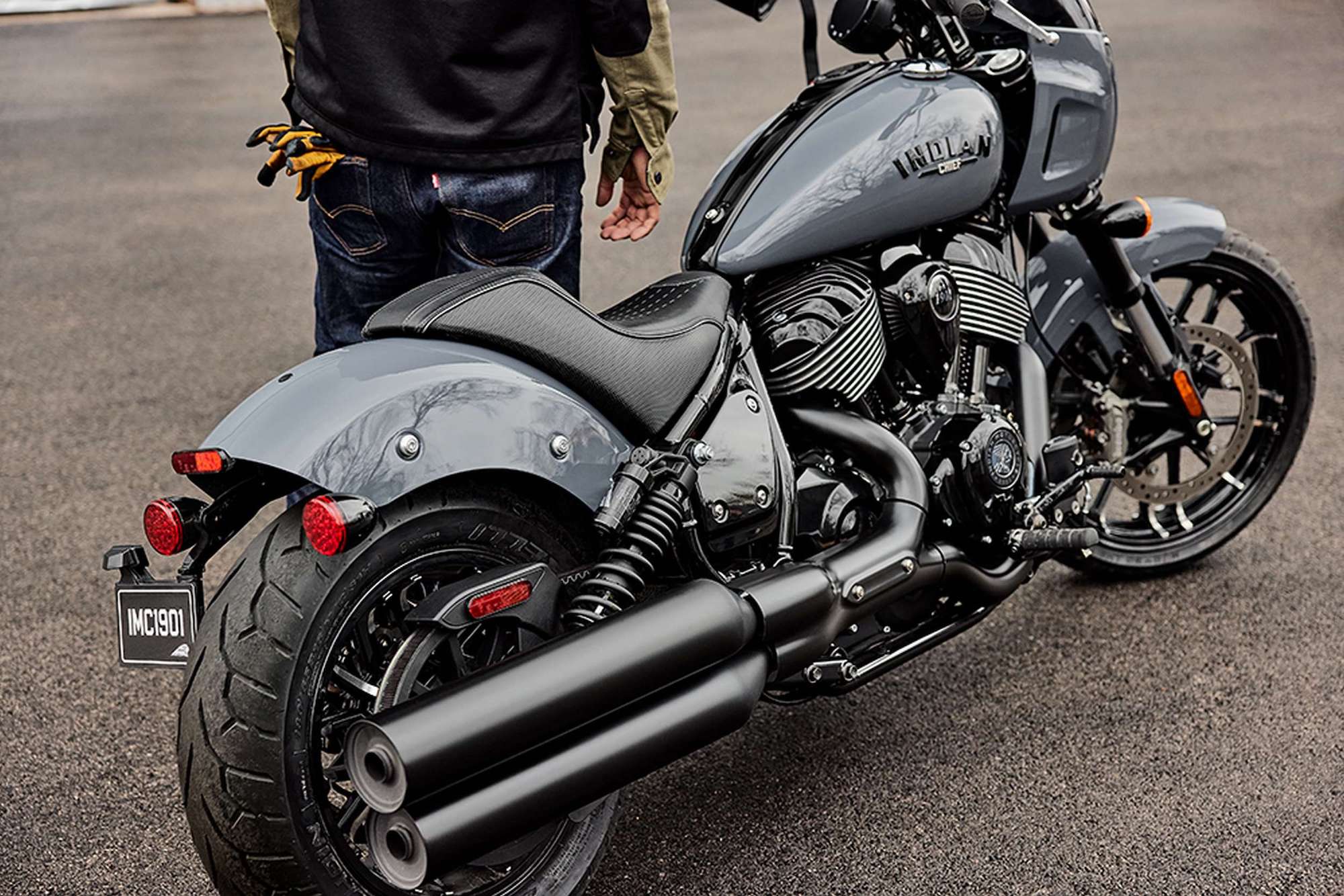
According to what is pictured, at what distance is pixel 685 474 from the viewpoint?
2615mm

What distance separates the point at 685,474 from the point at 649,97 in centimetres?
90

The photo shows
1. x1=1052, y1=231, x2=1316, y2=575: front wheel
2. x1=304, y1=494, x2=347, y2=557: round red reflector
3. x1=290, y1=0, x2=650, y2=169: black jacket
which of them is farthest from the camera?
x1=1052, y1=231, x2=1316, y2=575: front wheel

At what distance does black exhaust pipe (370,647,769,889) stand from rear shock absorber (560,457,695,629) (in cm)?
12

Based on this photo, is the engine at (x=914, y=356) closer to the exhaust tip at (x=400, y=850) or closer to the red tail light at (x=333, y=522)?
the red tail light at (x=333, y=522)

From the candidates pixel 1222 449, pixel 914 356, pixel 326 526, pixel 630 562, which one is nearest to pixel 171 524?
pixel 326 526

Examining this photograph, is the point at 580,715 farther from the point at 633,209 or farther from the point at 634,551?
the point at 633,209

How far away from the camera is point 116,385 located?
18.4 ft

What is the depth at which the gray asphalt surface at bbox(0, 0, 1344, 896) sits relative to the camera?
2.91 metres

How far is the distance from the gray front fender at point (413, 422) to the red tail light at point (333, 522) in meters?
0.04

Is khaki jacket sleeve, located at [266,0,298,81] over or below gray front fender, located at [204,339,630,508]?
over

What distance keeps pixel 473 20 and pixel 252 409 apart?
0.96m

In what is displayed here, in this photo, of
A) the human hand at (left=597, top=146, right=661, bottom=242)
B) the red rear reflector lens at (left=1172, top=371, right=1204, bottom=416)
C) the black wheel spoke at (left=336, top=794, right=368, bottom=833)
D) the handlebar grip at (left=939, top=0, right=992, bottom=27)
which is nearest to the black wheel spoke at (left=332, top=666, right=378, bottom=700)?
the black wheel spoke at (left=336, top=794, right=368, bottom=833)

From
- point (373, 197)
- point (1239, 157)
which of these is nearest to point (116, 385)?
point (373, 197)

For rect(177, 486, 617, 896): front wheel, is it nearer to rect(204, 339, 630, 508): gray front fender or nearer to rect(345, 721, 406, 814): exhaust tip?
rect(204, 339, 630, 508): gray front fender
